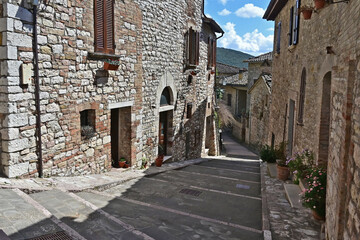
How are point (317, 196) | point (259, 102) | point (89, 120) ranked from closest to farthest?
point (317, 196) → point (89, 120) → point (259, 102)

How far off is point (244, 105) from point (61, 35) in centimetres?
2677

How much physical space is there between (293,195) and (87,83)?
475 cm

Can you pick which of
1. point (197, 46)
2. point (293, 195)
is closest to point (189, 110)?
point (197, 46)

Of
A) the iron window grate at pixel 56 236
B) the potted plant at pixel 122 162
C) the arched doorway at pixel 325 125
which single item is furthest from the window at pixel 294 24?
the iron window grate at pixel 56 236

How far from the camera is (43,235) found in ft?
11.9

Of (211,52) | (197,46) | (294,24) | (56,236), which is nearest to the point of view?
(56,236)

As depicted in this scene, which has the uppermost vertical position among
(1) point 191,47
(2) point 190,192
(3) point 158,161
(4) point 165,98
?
(1) point 191,47

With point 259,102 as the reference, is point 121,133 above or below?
below

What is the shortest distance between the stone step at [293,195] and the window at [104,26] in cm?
493

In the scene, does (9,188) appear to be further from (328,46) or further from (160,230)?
(328,46)

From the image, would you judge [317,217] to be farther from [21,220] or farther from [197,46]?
[197,46]

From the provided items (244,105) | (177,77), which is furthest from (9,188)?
(244,105)

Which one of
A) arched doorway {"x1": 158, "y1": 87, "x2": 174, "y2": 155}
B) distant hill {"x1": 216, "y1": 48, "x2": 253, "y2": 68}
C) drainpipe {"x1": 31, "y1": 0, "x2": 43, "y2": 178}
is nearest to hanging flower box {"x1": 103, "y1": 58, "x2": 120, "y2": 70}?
drainpipe {"x1": 31, "y1": 0, "x2": 43, "y2": 178}

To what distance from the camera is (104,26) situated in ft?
22.9
